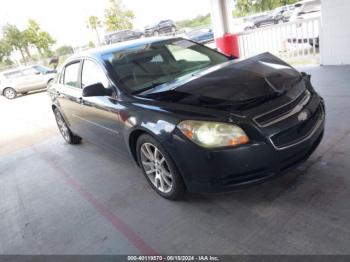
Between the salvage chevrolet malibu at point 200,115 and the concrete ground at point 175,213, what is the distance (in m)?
0.33

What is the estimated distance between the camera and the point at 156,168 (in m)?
3.12

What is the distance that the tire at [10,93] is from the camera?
591 inches

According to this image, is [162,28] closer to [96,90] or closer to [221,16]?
[221,16]

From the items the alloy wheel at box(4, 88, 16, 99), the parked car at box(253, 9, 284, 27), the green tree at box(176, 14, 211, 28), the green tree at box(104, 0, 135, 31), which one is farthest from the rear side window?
the green tree at box(176, 14, 211, 28)

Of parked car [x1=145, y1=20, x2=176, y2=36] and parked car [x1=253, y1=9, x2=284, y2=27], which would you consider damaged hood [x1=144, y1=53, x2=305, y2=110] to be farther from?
parked car [x1=145, y1=20, x2=176, y2=36]

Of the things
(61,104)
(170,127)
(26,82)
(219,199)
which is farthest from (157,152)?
(26,82)

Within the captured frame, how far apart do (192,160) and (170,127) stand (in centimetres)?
33

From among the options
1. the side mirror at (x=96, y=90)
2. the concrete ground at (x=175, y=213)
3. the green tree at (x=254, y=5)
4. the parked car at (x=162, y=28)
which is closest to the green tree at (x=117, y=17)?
the parked car at (x=162, y=28)

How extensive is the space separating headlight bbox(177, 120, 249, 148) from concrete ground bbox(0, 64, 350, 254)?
715mm

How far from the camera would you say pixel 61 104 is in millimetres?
5156

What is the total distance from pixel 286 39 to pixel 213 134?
7332 millimetres

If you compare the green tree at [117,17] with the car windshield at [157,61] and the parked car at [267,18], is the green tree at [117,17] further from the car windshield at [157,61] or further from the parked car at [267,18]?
the car windshield at [157,61]

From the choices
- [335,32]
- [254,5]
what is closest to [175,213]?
[335,32]

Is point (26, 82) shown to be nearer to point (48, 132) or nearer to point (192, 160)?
point (48, 132)
